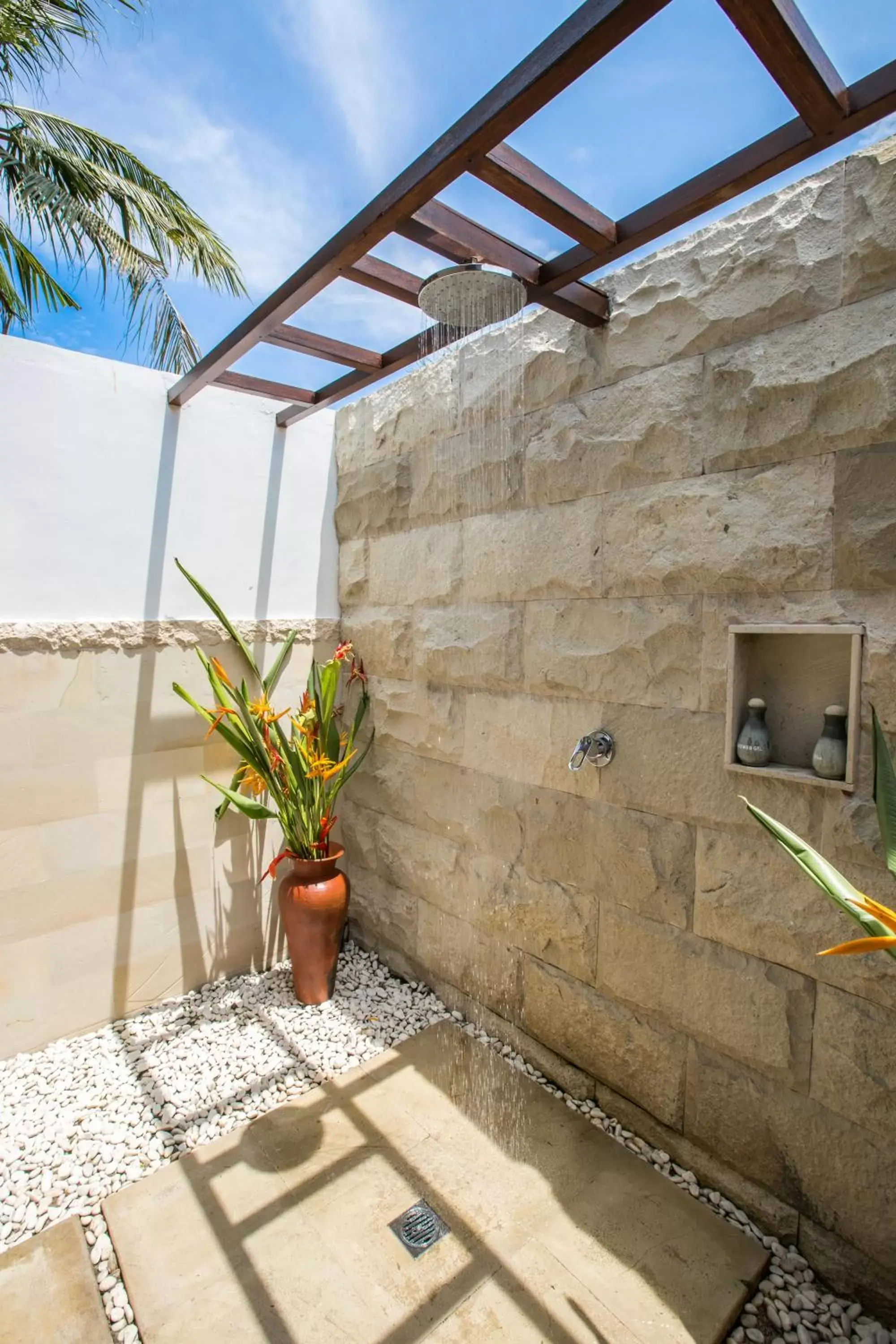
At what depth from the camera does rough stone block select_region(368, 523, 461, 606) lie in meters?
2.29

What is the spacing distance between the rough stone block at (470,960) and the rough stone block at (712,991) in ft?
1.32

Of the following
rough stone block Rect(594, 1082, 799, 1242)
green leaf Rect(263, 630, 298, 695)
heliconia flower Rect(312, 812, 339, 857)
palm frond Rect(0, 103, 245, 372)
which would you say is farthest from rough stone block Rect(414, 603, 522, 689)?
palm frond Rect(0, 103, 245, 372)

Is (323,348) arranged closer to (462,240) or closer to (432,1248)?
(462,240)

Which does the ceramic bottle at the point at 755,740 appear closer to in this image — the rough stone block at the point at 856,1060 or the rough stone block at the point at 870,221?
the rough stone block at the point at 856,1060

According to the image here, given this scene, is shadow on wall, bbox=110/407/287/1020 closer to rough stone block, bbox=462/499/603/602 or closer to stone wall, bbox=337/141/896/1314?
stone wall, bbox=337/141/896/1314

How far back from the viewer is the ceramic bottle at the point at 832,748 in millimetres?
1366

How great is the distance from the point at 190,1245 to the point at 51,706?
4.99 ft

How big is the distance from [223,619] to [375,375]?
3.20 ft

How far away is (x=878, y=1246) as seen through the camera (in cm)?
138

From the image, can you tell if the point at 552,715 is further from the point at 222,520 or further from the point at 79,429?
the point at 79,429

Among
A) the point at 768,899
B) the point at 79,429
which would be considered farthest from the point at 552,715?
the point at 79,429

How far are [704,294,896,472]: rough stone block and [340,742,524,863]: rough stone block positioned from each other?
1.16 m

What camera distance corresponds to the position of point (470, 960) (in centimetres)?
236

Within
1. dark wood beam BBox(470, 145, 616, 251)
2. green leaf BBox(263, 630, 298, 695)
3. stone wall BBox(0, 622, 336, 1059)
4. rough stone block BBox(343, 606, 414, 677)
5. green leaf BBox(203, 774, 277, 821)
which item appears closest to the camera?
dark wood beam BBox(470, 145, 616, 251)
